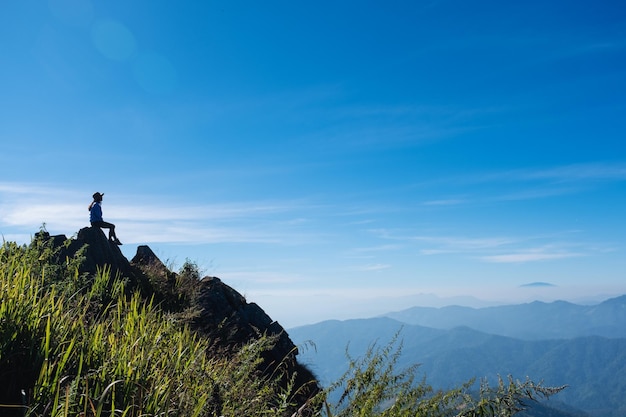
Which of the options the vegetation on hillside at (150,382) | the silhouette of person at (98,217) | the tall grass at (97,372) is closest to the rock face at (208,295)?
the silhouette of person at (98,217)

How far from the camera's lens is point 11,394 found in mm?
3795

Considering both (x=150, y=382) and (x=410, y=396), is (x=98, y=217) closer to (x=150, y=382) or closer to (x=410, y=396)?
(x=150, y=382)

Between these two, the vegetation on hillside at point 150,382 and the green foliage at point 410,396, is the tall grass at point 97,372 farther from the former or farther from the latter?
the green foliage at point 410,396

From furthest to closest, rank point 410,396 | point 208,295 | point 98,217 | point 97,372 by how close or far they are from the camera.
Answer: point 98,217
point 208,295
point 410,396
point 97,372

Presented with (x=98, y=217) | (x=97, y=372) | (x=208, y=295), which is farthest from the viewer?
(x=98, y=217)

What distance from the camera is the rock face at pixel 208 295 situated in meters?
12.3

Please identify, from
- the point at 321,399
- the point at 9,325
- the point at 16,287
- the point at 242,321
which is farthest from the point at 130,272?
the point at 321,399

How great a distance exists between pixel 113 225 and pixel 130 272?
14.3 ft

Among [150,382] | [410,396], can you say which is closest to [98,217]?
[150,382]

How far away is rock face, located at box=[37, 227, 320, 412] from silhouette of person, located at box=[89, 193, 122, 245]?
5.20 ft

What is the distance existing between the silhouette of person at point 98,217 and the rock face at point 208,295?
158 cm

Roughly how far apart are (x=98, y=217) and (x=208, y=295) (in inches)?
234

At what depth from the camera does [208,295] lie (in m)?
14.2

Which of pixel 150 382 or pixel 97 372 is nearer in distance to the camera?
pixel 97 372
